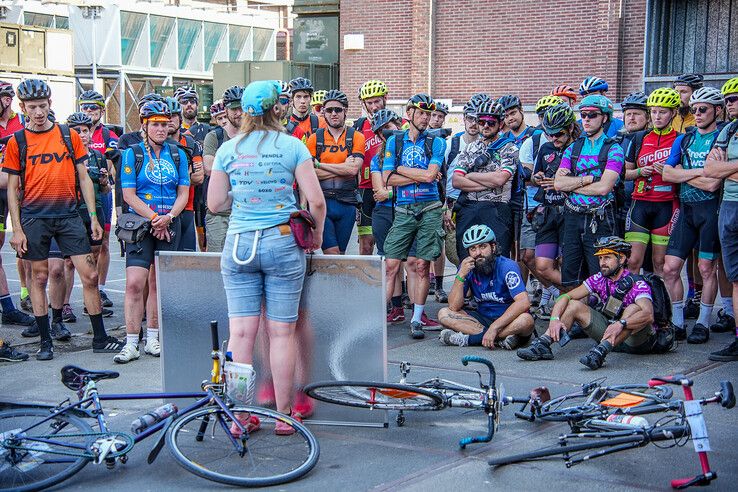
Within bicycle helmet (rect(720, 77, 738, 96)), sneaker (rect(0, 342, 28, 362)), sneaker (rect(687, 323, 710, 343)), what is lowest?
sneaker (rect(0, 342, 28, 362))

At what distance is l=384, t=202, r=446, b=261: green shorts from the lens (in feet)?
29.7

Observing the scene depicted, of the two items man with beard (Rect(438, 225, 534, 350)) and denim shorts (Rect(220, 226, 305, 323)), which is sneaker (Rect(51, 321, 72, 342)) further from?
denim shorts (Rect(220, 226, 305, 323))

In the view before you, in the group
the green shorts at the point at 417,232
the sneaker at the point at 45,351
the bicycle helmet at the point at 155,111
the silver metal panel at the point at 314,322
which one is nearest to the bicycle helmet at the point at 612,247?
the green shorts at the point at 417,232

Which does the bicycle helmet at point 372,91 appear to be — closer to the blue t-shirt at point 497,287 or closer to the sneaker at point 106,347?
the blue t-shirt at point 497,287

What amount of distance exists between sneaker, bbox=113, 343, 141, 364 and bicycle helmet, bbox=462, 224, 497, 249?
2908 mm

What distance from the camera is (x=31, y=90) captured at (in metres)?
7.68

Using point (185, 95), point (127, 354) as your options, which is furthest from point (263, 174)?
point (185, 95)

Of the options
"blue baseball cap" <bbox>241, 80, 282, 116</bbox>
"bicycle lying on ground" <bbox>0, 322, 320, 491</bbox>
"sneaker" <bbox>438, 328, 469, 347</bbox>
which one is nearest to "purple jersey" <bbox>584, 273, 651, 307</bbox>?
"sneaker" <bbox>438, 328, 469, 347</bbox>

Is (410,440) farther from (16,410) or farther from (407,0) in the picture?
(407,0)

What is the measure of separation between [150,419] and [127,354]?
9.16ft

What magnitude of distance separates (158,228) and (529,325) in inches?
125

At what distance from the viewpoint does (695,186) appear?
822 centimetres

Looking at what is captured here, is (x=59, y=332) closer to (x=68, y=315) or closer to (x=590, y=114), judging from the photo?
(x=68, y=315)

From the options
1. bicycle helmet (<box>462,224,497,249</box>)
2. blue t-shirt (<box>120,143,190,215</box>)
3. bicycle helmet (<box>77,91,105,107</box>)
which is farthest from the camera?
bicycle helmet (<box>77,91,105,107</box>)
